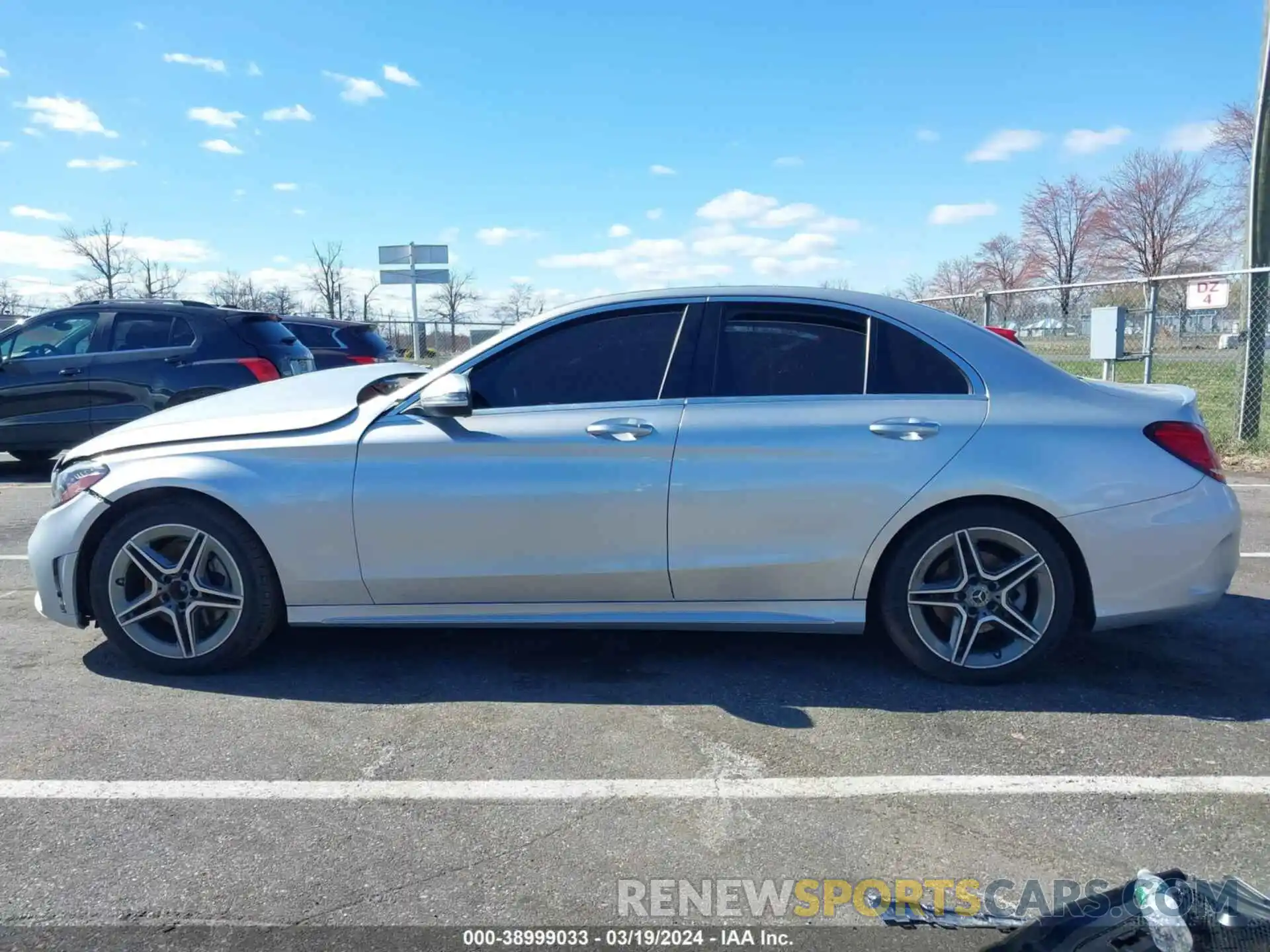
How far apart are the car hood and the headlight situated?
72 millimetres

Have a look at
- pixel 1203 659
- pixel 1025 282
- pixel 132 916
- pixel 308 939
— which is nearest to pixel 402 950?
pixel 308 939

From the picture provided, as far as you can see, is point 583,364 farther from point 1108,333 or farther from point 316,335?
point 316,335

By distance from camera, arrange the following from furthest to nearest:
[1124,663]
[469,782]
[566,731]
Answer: [1124,663], [566,731], [469,782]

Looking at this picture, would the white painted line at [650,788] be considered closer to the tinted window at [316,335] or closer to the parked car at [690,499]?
the parked car at [690,499]

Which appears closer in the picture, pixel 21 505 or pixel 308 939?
pixel 308 939

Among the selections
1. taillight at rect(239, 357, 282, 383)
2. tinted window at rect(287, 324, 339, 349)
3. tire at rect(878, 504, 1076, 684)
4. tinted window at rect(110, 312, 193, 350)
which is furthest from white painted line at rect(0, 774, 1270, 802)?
tinted window at rect(287, 324, 339, 349)

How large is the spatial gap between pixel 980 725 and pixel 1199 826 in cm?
81

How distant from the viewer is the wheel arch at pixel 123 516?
3918mm

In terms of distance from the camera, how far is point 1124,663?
406 cm

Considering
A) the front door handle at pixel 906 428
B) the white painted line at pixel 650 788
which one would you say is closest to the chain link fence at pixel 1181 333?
the front door handle at pixel 906 428

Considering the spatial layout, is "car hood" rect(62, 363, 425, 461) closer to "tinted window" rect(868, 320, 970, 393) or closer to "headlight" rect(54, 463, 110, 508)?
"headlight" rect(54, 463, 110, 508)

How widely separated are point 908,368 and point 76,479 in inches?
139

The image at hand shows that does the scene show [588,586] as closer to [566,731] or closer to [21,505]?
[566,731]

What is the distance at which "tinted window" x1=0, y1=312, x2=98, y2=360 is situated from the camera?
9.31 m
